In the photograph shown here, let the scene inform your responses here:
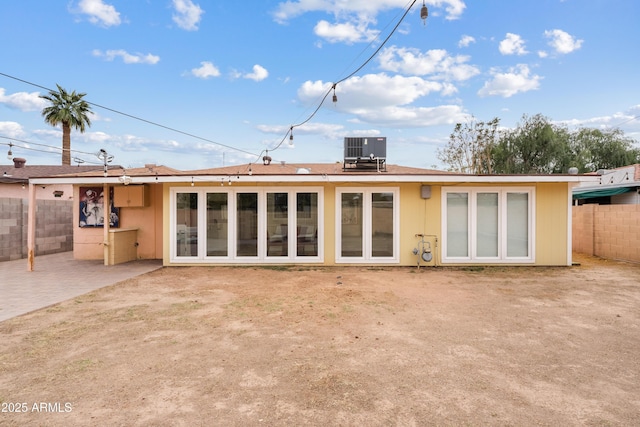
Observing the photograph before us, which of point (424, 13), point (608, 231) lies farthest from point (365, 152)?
point (608, 231)

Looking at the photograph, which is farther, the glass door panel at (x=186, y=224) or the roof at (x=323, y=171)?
the glass door panel at (x=186, y=224)

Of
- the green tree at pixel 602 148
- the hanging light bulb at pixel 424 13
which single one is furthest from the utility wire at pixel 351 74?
the green tree at pixel 602 148

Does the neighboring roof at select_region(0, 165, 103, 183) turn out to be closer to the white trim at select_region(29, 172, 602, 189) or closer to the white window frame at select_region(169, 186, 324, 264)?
the white trim at select_region(29, 172, 602, 189)

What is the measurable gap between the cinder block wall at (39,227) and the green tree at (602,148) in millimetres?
34448

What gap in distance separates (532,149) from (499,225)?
2152cm

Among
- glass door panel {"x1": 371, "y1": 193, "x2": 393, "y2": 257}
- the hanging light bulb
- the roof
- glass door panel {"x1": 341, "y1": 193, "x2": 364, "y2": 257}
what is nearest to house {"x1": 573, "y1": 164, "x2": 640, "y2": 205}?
the roof

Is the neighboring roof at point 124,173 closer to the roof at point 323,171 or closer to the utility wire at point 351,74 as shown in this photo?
the roof at point 323,171

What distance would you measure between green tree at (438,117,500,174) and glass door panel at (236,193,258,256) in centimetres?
2184

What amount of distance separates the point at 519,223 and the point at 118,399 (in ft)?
31.8

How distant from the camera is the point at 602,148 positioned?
2797 cm

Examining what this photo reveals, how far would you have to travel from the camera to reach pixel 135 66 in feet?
48.2

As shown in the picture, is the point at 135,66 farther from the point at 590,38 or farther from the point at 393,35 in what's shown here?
the point at 590,38

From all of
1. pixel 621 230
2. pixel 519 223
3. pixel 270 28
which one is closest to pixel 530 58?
pixel 621 230

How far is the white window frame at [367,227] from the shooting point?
896cm
